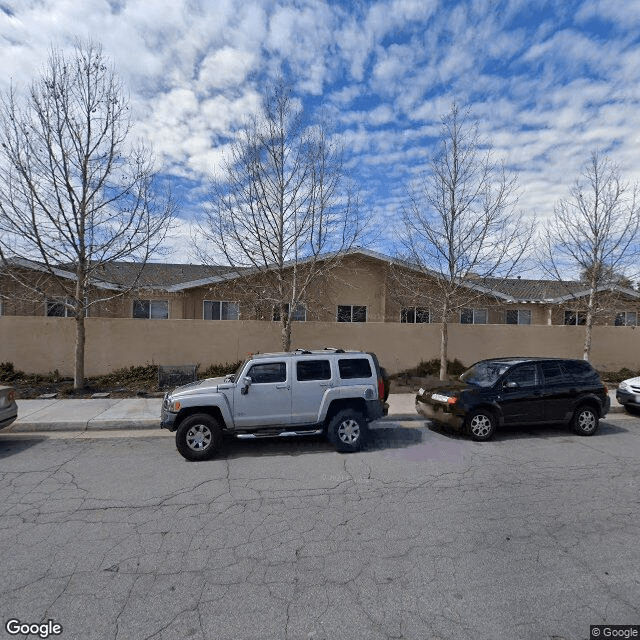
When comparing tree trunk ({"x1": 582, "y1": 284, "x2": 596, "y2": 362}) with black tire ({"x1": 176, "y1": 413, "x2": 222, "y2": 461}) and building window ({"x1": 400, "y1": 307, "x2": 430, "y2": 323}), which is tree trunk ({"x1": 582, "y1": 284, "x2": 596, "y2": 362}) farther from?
black tire ({"x1": 176, "y1": 413, "x2": 222, "y2": 461})

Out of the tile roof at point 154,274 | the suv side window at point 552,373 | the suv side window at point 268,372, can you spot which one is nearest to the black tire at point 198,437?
the suv side window at point 268,372

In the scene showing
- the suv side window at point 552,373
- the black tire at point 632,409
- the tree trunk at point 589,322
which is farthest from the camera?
the tree trunk at point 589,322

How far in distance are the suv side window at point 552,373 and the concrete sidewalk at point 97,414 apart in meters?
2.72

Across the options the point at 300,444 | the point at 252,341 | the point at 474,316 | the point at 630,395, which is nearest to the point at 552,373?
the point at 630,395

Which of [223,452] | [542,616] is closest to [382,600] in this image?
[542,616]

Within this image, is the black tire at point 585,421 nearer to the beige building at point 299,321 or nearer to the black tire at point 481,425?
the black tire at point 481,425

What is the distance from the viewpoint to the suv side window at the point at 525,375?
7547mm

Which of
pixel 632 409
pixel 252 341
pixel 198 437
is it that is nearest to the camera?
pixel 198 437

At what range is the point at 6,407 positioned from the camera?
6773 millimetres

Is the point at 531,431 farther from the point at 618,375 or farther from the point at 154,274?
the point at 154,274

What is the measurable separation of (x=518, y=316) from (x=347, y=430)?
55.5ft

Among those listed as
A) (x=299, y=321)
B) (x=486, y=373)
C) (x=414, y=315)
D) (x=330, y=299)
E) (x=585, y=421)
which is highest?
(x=330, y=299)

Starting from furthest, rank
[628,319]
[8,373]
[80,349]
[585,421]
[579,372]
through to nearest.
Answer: [628,319], [8,373], [80,349], [579,372], [585,421]

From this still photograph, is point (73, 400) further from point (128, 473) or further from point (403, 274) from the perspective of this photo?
point (403, 274)
